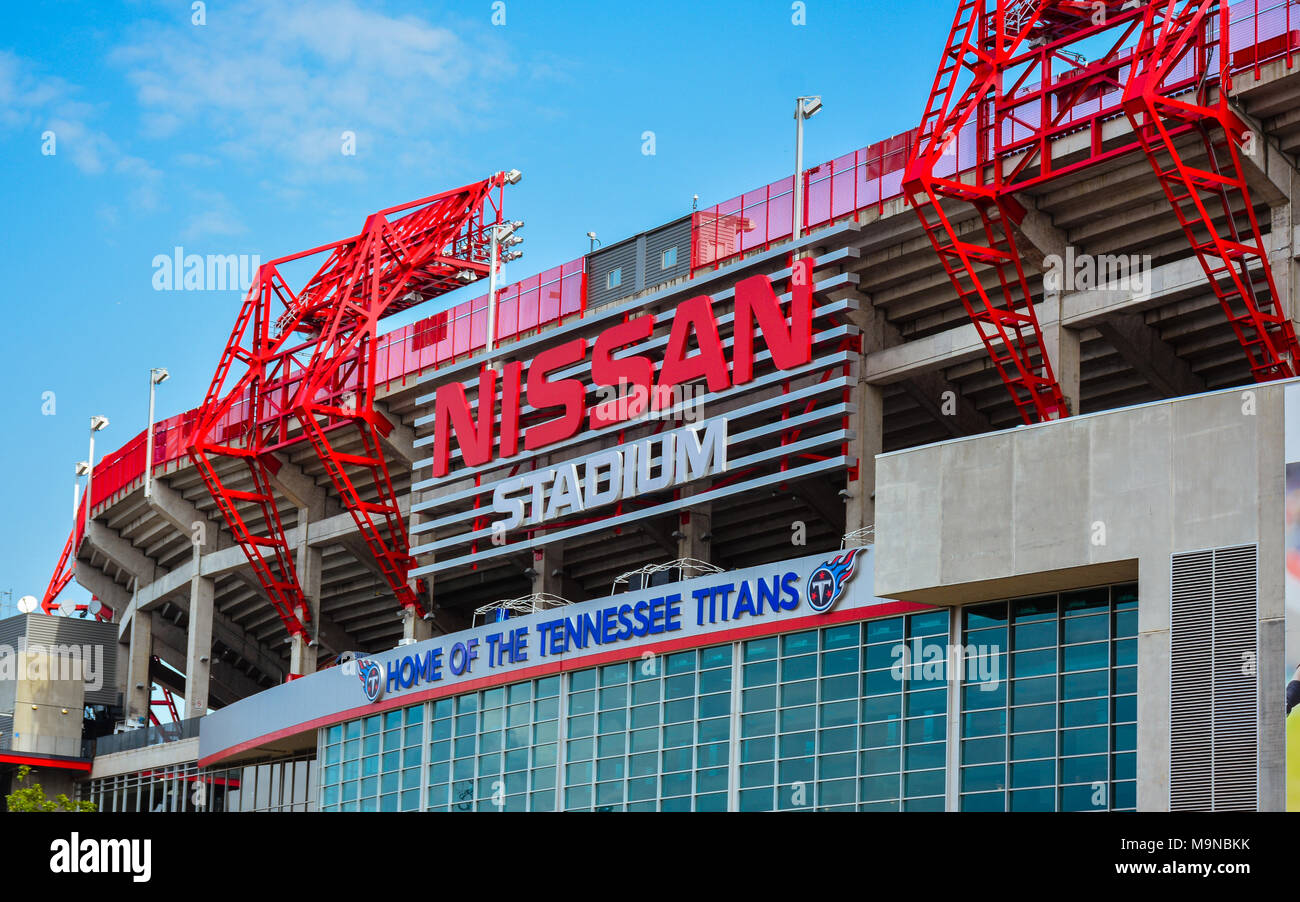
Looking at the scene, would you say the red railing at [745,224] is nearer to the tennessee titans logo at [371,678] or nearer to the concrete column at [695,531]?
the concrete column at [695,531]

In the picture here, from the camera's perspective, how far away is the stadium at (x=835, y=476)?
132ft

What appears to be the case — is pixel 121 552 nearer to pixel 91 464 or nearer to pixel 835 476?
pixel 91 464

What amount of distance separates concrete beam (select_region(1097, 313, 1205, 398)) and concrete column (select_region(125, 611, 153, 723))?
46.1 meters

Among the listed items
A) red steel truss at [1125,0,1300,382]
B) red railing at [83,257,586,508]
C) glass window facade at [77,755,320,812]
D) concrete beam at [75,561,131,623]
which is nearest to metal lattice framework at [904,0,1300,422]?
red steel truss at [1125,0,1300,382]

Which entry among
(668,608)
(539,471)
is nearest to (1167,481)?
(668,608)

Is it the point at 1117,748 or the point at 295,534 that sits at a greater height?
the point at 295,534

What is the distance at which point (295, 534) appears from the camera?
75.0 metres

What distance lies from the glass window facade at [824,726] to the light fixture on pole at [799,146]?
1253 cm

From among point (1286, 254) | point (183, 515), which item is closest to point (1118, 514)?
point (1286, 254)
